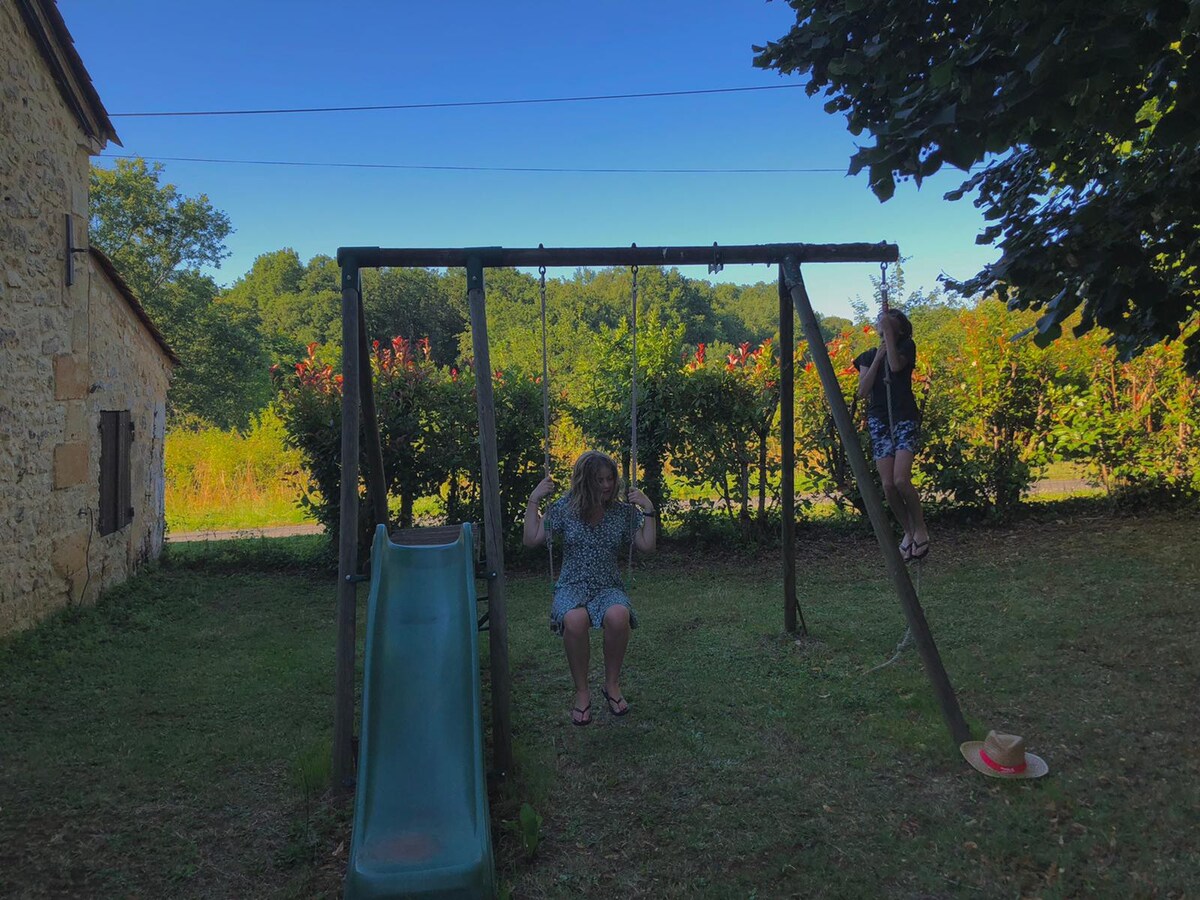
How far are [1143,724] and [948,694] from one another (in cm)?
99

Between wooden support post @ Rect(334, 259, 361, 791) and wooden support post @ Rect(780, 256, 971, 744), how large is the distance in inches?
94.5

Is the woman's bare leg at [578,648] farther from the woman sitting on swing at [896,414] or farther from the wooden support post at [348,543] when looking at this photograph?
the woman sitting on swing at [896,414]

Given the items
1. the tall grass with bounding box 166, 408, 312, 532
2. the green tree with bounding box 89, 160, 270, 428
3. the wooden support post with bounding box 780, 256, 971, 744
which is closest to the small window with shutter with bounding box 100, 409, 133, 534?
the tall grass with bounding box 166, 408, 312, 532

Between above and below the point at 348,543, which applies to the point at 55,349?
above

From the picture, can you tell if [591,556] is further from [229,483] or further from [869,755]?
[229,483]

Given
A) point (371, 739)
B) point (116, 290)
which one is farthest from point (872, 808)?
point (116, 290)

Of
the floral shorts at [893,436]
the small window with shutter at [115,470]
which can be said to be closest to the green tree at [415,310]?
the small window with shutter at [115,470]

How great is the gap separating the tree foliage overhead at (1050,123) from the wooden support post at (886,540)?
98 cm

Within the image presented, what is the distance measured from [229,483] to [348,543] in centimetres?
1151

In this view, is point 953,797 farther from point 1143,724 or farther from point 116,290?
point 116,290

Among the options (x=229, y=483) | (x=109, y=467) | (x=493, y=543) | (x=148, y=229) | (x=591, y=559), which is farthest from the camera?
(x=148, y=229)

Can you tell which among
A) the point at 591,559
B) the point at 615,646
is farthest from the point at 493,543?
the point at 615,646

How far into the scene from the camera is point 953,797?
3.16 metres

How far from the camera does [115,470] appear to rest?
724 centimetres
